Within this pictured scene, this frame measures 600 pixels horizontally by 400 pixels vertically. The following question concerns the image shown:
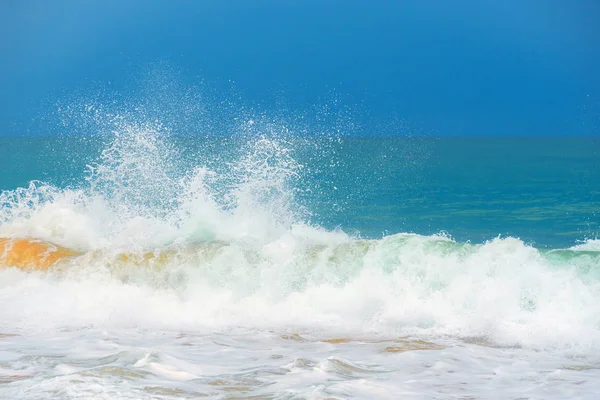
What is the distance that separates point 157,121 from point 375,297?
10834 centimetres

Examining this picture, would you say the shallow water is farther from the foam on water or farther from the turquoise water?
the turquoise water

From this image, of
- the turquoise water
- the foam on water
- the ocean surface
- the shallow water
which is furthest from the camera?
the turquoise water

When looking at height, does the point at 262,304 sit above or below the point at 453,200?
below

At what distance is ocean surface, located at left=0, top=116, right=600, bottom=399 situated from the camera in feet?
21.0

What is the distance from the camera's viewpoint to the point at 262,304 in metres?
10.1

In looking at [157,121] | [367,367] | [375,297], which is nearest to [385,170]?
[375,297]

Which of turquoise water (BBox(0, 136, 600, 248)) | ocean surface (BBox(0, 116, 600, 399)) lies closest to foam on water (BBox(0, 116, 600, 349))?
ocean surface (BBox(0, 116, 600, 399))

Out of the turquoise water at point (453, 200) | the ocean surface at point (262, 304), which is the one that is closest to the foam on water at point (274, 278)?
the ocean surface at point (262, 304)

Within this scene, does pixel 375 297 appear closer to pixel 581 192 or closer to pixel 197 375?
pixel 197 375

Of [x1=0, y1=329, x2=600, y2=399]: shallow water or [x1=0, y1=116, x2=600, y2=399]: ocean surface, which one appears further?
[x1=0, y1=116, x2=600, y2=399]: ocean surface

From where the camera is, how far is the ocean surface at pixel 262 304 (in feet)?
21.0

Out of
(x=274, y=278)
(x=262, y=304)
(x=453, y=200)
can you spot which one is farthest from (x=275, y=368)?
(x=453, y=200)

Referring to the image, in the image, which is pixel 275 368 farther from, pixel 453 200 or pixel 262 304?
pixel 453 200

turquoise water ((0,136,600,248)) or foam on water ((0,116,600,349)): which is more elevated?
turquoise water ((0,136,600,248))
